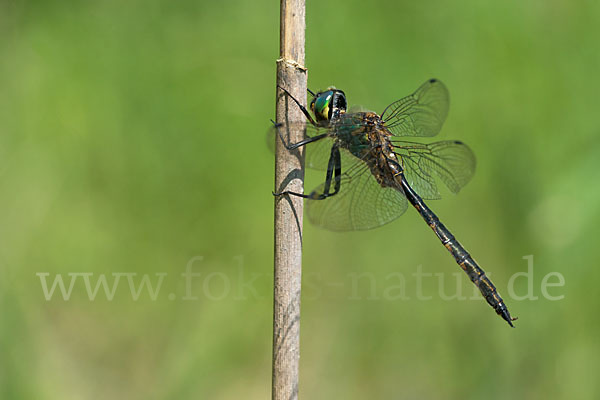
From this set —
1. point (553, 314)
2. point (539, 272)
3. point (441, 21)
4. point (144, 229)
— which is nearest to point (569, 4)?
point (441, 21)

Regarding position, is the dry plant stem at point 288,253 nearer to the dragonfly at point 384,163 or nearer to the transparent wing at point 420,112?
the dragonfly at point 384,163

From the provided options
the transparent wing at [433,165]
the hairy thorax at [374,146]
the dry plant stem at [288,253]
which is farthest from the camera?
the transparent wing at [433,165]

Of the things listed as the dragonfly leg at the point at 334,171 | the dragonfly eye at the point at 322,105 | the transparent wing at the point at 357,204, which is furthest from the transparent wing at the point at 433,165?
the dragonfly eye at the point at 322,105

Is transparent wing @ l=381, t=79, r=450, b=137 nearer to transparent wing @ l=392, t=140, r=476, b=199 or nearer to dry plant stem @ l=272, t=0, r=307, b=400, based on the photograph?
transparent wing @ l=392, t=140, r=476, b=199

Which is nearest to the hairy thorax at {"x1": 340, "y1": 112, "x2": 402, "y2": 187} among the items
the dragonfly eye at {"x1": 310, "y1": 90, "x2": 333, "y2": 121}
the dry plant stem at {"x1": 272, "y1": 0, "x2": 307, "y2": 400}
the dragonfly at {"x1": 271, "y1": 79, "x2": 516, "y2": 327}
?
the dragonfly at {"x1": 271, "y1": 79, "x2": 516, "y2": 327}

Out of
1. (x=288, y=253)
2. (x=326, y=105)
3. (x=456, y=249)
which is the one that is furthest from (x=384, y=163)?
(x=288, y=253)

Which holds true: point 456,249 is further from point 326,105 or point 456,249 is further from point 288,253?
point 288,253

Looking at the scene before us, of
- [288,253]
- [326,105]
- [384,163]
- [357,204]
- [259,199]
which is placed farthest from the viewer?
[259,199]
